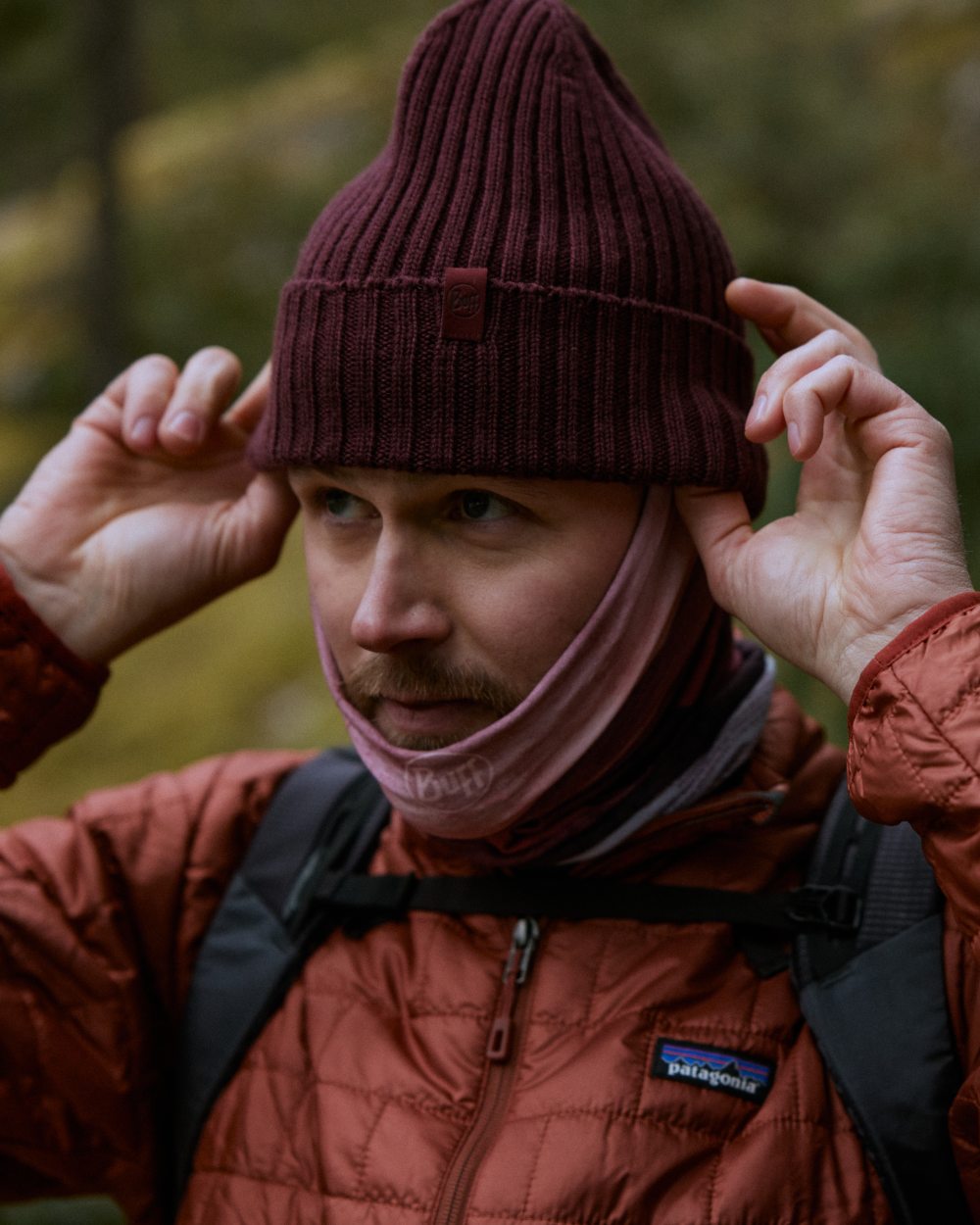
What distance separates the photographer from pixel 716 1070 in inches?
75.9

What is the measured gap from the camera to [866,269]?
464 cm

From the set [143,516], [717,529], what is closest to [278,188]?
[143,516]

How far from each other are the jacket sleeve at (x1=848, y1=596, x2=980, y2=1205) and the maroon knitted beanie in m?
0.48

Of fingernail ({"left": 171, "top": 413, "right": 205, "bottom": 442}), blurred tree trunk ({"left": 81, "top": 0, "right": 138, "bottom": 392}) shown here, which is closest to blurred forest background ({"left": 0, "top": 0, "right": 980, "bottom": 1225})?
blurred tree trunk ({"left": 81, "top": 0, "right": 138, "bottom": 392})

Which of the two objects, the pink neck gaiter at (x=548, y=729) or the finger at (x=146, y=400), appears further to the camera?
the finger at (x=146, y=400)

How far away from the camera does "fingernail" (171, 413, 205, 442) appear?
2.50 m

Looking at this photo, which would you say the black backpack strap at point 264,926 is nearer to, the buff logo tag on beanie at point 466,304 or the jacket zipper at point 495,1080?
the jacket zipper at point 495,1080

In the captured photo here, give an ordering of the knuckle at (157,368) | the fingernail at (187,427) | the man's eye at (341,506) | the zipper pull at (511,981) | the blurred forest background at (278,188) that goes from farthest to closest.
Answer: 1. the blurred forest background at (278,188)
2. the knuckle at (157,368)
3. the fingernail at (187,427)
4. the man's eye at (341,506)
5. the zipper pull at (511,981)

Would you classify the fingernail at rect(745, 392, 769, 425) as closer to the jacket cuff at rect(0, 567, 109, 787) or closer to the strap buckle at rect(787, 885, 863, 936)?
the strap buckle at rect(787, 885, 863, 936)

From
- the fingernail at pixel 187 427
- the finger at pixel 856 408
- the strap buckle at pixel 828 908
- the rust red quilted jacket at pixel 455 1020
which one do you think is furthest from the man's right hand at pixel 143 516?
the strap buckle at pixel 828 908

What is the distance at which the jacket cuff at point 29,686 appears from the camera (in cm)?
237

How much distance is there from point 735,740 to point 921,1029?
0.53 metres

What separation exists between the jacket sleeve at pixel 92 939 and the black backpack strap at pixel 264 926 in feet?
0.21

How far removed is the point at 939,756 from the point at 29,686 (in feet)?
5.01
